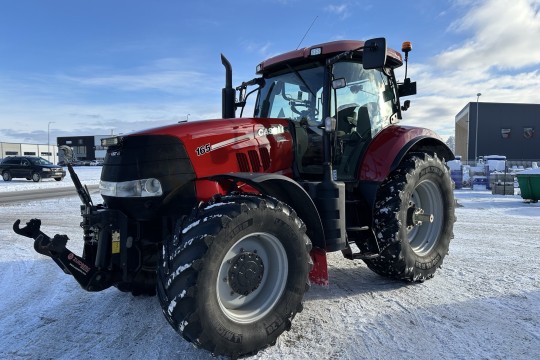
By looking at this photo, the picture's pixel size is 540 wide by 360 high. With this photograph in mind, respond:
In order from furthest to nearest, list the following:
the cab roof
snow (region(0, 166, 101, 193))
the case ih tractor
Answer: snow (region(0, 166, 101, 193)), the cab roof, the case ih tractor

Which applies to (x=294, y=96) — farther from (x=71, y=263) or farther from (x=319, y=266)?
(x=71, y=263)

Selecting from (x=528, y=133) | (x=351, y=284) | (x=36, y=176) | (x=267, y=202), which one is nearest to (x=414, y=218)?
(x=351, y=284)

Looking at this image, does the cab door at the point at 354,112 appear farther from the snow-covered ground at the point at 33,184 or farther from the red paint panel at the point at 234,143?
the snow-covered ground at the point at 33,184

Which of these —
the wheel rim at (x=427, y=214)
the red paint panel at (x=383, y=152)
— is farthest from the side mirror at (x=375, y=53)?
the wheel rim at (x=427, y=214)

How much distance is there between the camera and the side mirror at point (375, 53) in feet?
11.4

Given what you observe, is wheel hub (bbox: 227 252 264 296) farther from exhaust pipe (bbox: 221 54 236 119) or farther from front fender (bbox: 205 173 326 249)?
exhaust pipe (bbox: 221 54 236 119)

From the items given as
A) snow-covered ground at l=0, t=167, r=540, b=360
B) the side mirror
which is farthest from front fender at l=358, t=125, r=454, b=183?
snow-covered ground at l=0, t=167, r=540, b=360

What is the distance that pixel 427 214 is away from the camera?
476 cm

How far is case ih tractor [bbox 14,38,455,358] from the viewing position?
2752mm

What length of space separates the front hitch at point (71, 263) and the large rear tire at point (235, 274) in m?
0.69

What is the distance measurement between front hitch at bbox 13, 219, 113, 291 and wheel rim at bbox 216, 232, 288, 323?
3.17 feet

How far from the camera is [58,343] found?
3.09 meters

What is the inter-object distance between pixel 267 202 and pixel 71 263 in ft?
5.08

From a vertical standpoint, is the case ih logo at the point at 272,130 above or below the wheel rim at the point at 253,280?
above
